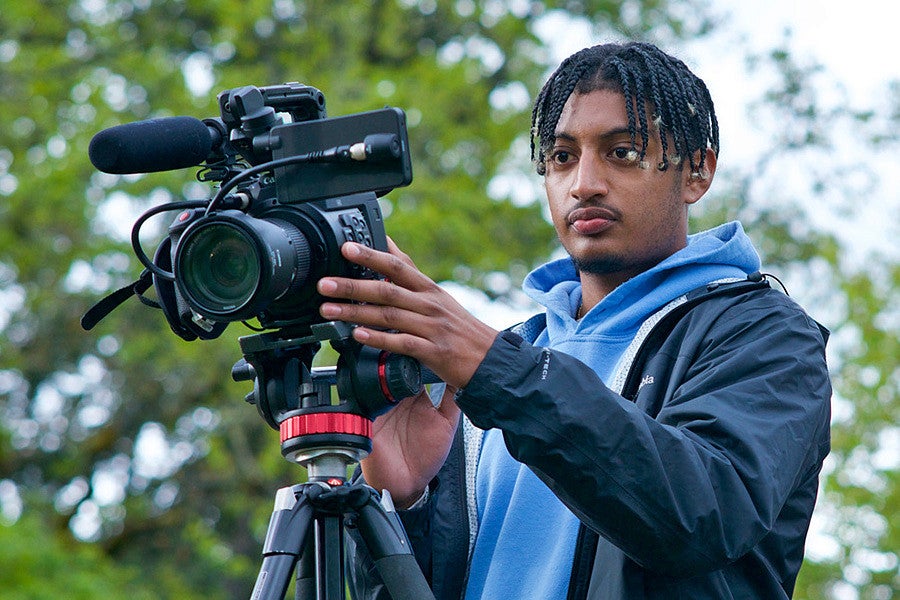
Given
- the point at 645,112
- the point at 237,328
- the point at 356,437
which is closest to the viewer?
the point at 356,437

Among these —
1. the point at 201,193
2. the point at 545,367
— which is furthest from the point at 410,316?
the point at 201,193

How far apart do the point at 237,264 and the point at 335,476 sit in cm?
41

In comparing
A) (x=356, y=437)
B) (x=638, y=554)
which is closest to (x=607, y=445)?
(x=638, y=554)

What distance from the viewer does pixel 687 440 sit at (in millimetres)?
2295

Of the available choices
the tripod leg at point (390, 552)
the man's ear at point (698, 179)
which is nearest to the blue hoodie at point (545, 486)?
the man's ear at point (698, 179)

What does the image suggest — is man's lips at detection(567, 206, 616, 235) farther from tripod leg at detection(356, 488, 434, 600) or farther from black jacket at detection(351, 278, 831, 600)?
tripod leg at detection(356, 488, 434, 600)

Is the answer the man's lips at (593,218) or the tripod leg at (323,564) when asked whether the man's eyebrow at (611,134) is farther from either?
the tripod leg at (323,564)

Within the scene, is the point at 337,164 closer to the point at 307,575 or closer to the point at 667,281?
the point at 307,575

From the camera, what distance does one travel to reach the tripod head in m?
2.40

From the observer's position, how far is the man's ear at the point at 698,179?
3.11 metres

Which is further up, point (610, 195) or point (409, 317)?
point (610, 195)

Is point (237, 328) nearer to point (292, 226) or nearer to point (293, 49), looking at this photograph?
point (293, 49)

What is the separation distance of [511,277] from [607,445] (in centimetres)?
789

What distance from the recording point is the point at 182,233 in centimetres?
244
